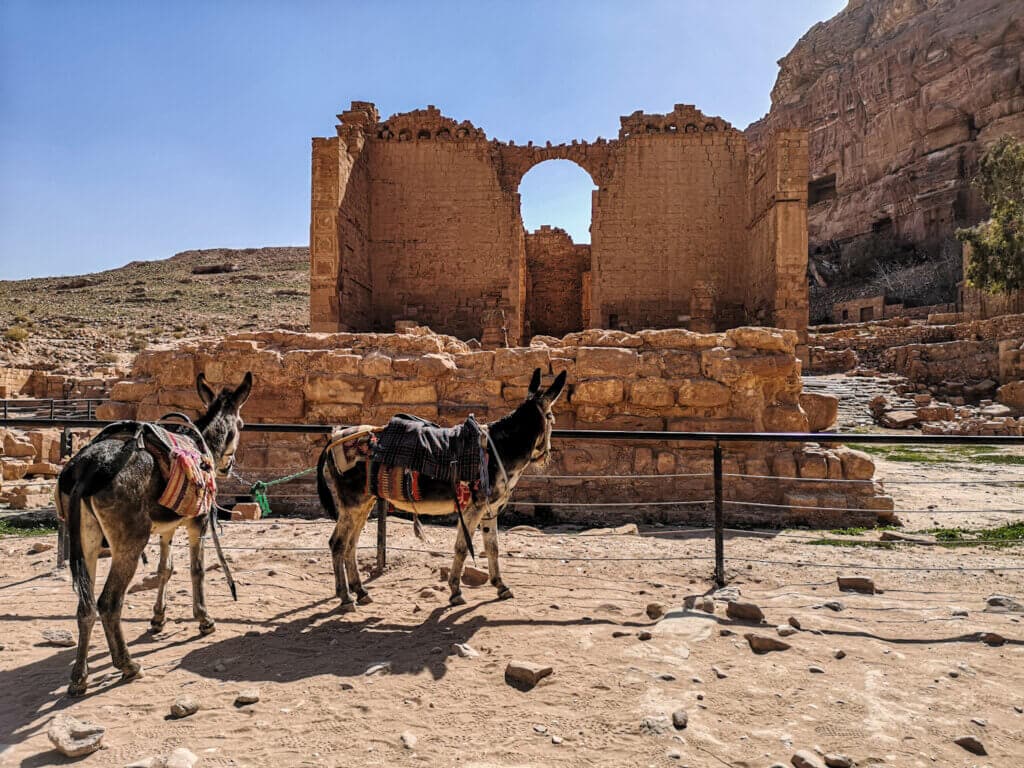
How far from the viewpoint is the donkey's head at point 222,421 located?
3.28 meters

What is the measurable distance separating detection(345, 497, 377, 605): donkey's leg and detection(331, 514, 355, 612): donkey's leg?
0.09 feet

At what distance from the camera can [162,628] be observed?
317 centimetres

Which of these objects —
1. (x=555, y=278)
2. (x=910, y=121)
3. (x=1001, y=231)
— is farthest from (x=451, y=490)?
(x=910, y=121)

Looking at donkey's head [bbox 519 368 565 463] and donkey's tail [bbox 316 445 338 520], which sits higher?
donkey's head [bbox 519 368 565 463]

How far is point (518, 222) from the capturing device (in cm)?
1526

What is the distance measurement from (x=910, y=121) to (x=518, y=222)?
141 ft

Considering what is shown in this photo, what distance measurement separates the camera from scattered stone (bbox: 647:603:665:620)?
333cm

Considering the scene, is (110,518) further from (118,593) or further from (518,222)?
(518,222)

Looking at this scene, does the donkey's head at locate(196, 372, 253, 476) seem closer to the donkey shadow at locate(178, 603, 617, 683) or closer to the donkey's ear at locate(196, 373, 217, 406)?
the donkey's ear at locate(196, 373, 217, 406)

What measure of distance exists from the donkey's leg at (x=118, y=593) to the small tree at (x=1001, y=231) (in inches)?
1242

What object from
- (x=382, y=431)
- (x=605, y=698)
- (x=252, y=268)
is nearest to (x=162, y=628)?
(x=382, y=431)

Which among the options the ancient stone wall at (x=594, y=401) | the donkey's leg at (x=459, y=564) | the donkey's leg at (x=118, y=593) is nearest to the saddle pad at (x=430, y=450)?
the donkey's leg at (x=459, y=564)

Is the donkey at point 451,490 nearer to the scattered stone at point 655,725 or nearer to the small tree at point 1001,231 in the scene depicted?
the scattered stone at point 655,725

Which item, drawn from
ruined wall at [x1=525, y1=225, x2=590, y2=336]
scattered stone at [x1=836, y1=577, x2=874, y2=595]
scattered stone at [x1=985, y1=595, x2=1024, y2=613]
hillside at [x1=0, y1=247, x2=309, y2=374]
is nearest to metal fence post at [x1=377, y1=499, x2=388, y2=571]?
scattered stone at [x1=836, y1=577, x2=874, y2=595]
